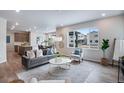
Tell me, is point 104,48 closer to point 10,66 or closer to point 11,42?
point 11,42

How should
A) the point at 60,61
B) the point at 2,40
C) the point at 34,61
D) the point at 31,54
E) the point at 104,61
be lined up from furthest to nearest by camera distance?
the point at 31,54 < the point at 34,61 < the point at 60,61 < the point at 2,40 < the point at 104,61

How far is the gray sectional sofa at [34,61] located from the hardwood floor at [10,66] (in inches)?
5.8

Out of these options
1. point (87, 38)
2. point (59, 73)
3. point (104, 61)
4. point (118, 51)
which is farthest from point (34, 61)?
point (118, 51)

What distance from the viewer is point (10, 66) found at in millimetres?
2836

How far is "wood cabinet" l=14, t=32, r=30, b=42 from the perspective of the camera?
2590 mm

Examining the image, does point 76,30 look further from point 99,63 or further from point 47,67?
point 47,67

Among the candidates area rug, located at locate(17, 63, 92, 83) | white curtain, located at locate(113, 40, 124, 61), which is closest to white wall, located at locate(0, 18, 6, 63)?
area rug, located at locate(17, 63, 92, 83)

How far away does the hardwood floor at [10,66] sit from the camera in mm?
2617

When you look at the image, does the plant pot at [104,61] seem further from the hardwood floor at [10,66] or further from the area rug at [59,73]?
the hardwood floor at [10,66]

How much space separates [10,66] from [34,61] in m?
0.69

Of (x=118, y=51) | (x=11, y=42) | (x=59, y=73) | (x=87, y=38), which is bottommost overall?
(x=59, y=73)

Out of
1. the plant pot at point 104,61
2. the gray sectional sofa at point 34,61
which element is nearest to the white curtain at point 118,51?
the plant pot at point 104,61

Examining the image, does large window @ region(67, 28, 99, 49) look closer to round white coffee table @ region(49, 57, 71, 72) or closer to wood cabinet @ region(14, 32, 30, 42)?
round white coffee table @ region(49, 57, 71, 72)
